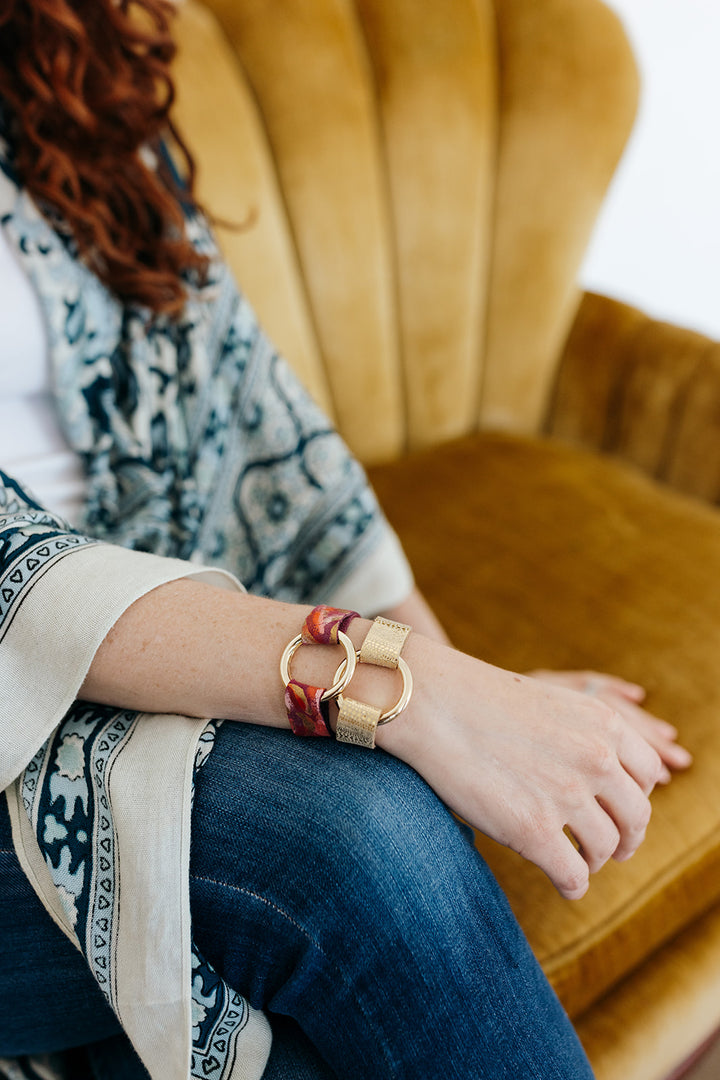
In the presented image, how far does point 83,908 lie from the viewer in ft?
1.38

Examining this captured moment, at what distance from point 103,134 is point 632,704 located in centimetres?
72

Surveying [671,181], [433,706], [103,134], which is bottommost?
[433,706]

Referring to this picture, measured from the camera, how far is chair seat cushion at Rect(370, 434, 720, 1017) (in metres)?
0.61

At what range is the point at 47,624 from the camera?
0.44m

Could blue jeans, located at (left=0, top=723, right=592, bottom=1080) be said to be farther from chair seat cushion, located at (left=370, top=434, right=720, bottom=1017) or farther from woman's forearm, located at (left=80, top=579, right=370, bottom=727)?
chair seat cushion, located at (left=370, top=434, right=720, bottom=1017)

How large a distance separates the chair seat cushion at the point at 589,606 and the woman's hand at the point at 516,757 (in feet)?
0.51

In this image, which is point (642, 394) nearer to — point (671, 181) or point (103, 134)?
point (671, 181)

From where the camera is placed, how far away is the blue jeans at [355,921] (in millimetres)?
393

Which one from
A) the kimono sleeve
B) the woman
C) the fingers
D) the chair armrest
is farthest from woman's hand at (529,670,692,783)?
the chair armrest

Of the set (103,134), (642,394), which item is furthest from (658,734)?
(103,134)

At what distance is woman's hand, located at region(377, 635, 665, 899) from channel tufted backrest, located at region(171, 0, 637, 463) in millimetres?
699

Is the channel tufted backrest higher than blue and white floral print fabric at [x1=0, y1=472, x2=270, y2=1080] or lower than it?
higher

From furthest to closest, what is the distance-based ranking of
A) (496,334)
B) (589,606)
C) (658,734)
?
(496,334) → (589,606) → (658,734)

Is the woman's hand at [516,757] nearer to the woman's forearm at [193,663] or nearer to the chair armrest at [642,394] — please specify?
the woman's forearm at [193,663]
